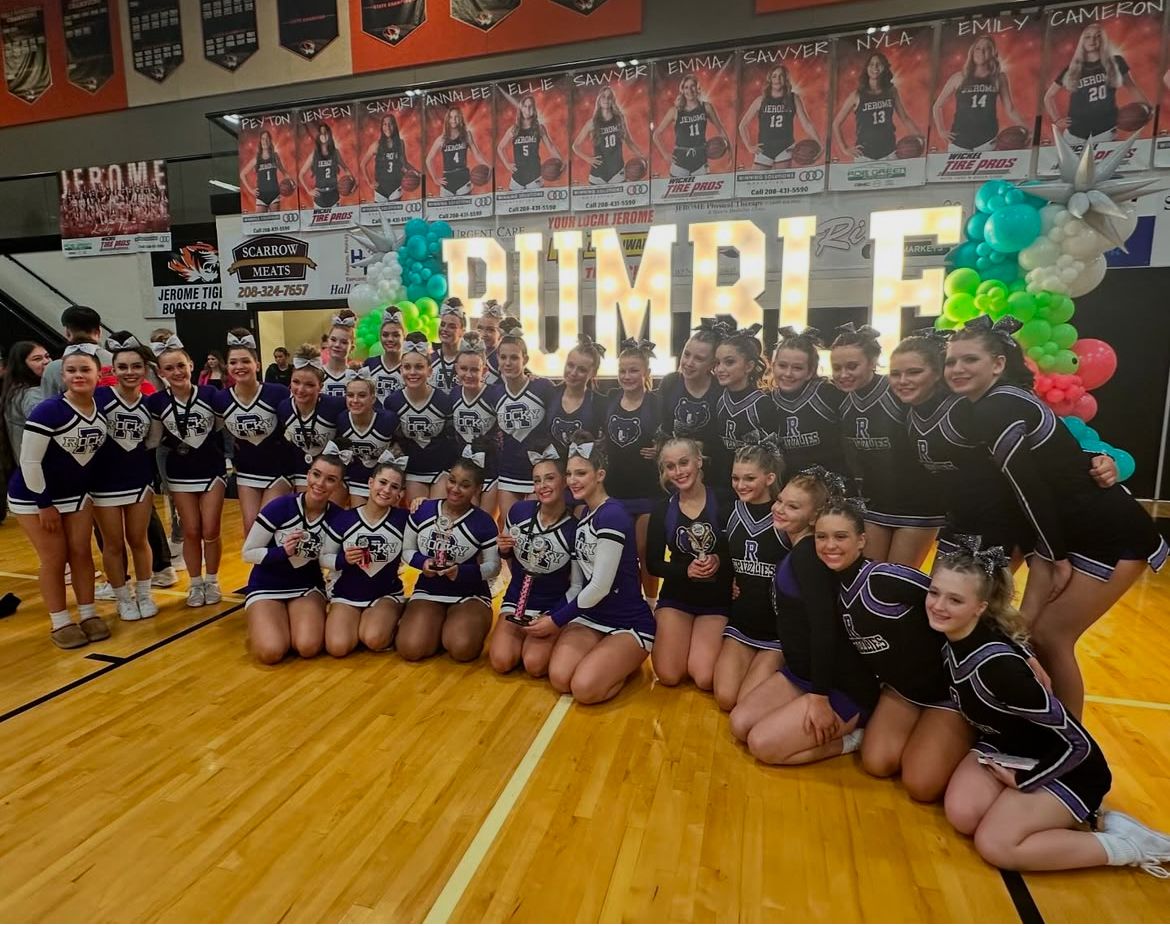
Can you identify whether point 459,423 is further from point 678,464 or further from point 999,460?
point 999,460

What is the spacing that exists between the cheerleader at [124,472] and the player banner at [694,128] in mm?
5227

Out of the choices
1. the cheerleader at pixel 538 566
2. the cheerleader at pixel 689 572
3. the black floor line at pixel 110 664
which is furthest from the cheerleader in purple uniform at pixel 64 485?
the cheerleader at pixel 689 572

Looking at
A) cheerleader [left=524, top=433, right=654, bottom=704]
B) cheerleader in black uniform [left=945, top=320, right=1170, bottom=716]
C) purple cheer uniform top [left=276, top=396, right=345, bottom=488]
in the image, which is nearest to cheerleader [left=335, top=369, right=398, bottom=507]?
purple cheer uniform top [left=276, top=396, right=345, bottom=488]

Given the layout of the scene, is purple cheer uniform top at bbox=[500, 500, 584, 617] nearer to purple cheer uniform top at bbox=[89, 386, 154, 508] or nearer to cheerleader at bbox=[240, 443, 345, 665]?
cheerleader at bbox=[240, 443, 345, 665]

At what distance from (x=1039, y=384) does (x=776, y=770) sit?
2680 mm

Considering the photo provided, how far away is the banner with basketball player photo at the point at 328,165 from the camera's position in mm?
8273

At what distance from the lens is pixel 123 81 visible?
1024cm

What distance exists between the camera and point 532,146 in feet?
24.9

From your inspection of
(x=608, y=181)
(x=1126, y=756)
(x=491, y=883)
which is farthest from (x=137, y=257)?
(x=1126, y=756)

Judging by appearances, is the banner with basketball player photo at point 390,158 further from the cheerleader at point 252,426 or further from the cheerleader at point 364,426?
the cheerleader at point 364,426

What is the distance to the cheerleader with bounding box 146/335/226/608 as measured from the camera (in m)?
4.23

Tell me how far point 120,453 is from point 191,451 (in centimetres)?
39

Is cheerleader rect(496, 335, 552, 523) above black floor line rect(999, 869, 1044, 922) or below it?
above

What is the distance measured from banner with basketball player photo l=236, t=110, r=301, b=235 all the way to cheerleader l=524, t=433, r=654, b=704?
23.0 feet
